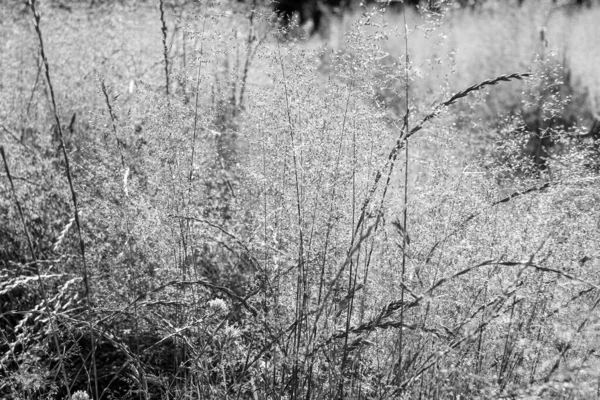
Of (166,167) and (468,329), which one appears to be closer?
(468,329)

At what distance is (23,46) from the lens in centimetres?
454

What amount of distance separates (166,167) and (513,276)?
3.21 feet

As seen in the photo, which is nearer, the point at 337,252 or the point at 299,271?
the point at 299,271

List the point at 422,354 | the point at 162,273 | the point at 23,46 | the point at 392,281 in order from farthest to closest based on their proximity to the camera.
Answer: the point at 23,46, the point at 162,273, the point at 392,281, the point at 422,354

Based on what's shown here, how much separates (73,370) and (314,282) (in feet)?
3.47

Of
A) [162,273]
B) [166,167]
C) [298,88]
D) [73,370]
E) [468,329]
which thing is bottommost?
[73,370]

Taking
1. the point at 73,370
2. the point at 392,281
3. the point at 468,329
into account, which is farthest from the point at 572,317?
the point at 73,370

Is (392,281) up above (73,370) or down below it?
above

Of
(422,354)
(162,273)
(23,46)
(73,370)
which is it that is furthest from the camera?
(23,46)

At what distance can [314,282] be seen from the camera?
6.52ft

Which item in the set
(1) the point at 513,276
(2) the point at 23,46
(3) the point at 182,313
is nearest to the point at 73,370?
(3) the point at 182,313

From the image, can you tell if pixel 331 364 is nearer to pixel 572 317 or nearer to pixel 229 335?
pixel 229 335

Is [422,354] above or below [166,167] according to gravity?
below

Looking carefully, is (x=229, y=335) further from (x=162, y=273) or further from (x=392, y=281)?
(x=162, y=273)
